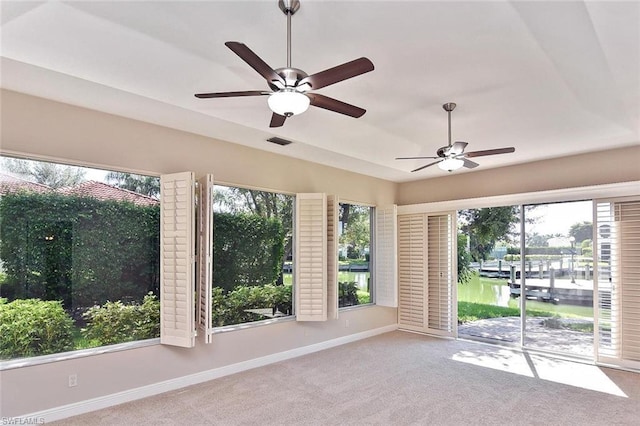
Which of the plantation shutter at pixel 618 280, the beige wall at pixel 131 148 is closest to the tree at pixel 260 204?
the beige wall at pixel 131 148

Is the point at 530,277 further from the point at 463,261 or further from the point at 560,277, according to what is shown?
the point at 463,261

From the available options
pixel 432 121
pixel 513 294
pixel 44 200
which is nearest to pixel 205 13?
pixel 44 200

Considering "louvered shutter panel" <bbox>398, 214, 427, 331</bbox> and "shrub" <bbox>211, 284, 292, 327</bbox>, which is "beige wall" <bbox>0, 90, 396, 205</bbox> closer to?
"shrub" <bbox>211, 284, 292, 327</bbox>

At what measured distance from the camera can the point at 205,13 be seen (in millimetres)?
2211

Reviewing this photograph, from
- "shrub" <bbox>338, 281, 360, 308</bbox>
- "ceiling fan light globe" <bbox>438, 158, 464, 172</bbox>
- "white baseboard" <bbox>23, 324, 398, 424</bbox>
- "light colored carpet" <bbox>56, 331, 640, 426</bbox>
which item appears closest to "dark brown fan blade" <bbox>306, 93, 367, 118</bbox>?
"ceiling fan light globe" <bbox>438, 158, 464, 172</bbox>

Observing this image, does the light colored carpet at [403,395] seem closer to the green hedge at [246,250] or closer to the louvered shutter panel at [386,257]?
the green hedge at [246,250]

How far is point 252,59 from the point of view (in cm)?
194

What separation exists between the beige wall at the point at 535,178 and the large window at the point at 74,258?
4613 mm

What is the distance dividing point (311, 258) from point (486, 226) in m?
3.04

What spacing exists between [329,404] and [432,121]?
10.1ft

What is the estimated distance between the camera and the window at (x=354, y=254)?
6008mm

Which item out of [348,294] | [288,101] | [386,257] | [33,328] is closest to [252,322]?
[348,294]

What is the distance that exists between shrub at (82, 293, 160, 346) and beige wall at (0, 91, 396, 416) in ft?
→ 0.55

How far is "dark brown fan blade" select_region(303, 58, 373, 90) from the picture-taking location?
6.49 ft
